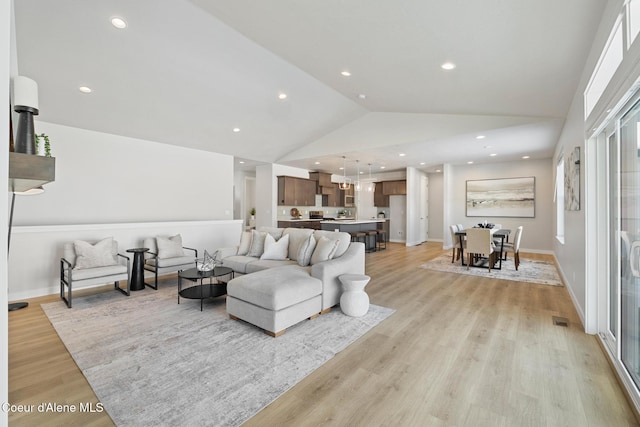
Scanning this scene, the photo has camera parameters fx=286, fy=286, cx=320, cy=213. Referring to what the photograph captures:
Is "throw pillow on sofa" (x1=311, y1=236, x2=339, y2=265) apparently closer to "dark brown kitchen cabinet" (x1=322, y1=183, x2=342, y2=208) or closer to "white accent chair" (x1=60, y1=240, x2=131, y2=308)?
"white accent chair" (x1=60, y1=240, x2=131, y2=308)

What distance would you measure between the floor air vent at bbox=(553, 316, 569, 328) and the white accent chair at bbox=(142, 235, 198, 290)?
5311 mm

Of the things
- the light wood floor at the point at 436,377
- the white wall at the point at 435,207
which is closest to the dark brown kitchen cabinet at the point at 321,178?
the white wall at the point at 435,207

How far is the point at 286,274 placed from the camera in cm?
349

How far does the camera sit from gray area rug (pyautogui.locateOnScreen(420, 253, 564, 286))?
524 cm

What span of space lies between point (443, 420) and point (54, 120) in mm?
6315

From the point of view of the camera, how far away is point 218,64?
163 inches

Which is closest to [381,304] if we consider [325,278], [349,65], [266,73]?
[325,278]

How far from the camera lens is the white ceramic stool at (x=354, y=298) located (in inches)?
135

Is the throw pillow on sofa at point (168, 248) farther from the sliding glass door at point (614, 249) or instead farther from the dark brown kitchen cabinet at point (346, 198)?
the dark brown kitchen cabinet at point (346, 198)

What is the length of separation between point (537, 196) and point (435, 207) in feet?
10.9

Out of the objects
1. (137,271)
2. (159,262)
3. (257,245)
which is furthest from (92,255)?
(257,245)

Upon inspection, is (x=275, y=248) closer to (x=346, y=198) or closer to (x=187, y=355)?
(x=187, y=355)

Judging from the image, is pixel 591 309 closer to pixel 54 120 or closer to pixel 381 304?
pixel 381 304

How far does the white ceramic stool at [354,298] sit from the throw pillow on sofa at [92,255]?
11.7 ft
